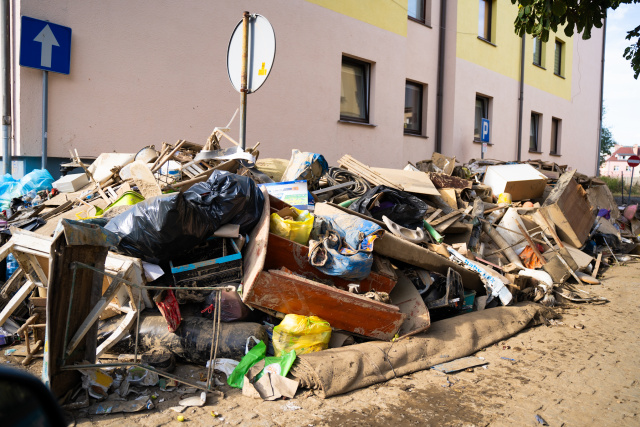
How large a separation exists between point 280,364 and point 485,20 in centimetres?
1415

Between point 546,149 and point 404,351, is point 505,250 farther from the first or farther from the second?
point 546,149

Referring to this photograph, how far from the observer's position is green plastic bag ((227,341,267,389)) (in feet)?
9.84

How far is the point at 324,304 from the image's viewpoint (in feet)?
11.3

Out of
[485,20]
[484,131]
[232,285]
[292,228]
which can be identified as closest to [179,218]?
[232,285]

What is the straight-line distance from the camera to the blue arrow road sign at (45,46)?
18.3 feet

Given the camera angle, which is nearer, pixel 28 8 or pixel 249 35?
pixel 249 35

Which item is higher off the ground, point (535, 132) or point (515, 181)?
point (535, 132)

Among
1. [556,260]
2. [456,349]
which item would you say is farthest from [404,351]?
[556,260]

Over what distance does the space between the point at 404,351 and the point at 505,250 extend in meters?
3.52

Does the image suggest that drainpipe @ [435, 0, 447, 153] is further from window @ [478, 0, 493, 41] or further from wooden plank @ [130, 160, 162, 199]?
wooden plank @ [130, 160, 162, 199]

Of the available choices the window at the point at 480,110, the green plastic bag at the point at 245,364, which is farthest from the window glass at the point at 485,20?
the green plastic bag at the point at 245,364

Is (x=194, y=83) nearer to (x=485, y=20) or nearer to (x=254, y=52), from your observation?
(x=254, y=52)

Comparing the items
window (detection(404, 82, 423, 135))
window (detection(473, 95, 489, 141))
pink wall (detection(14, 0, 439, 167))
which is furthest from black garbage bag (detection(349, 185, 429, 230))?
window (detection(473, 95, 489, 141))

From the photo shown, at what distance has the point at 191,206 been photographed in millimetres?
Result: 3389
